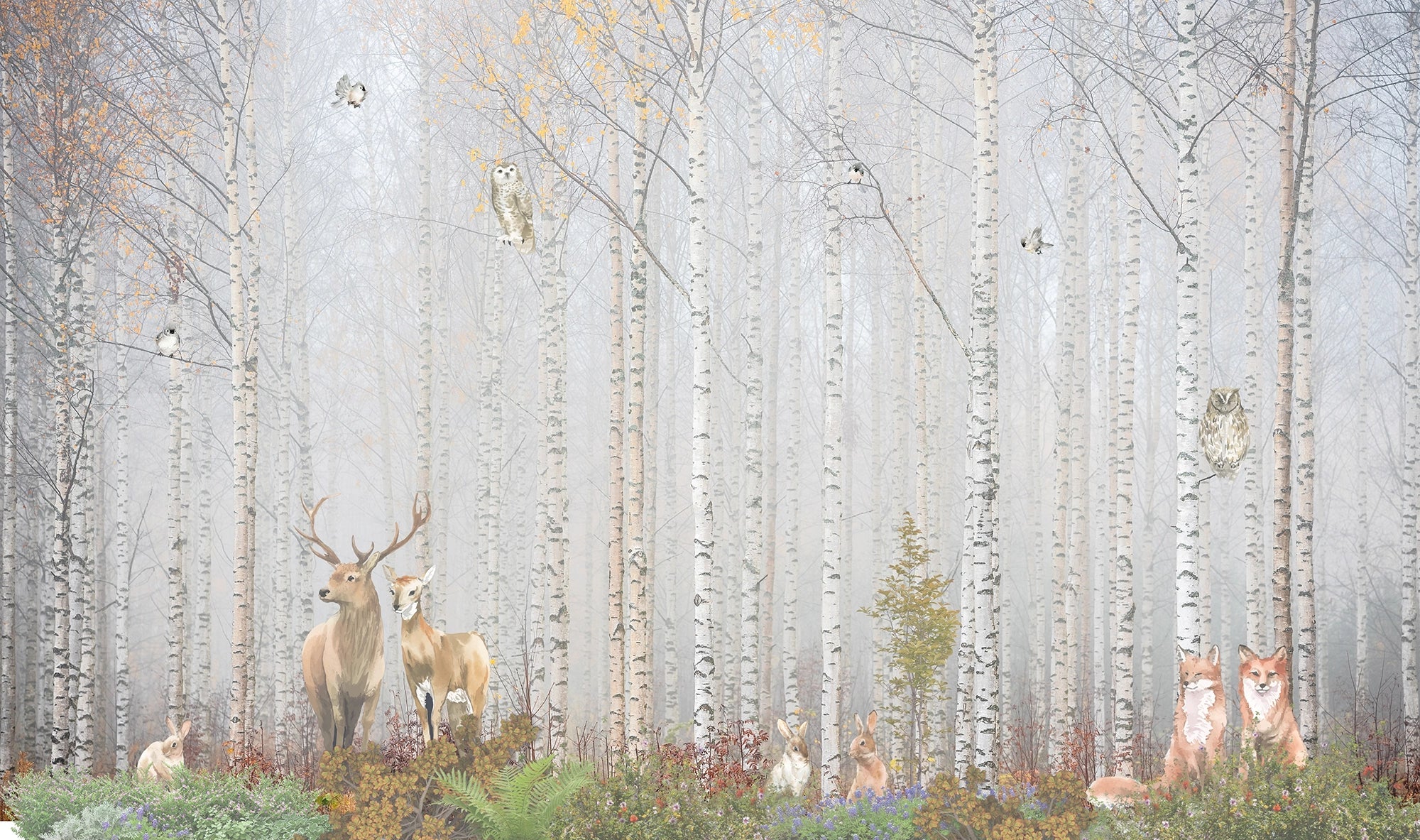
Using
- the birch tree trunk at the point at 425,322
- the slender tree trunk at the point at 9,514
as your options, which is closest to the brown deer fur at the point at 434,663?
the birch tree trunk at the point at 425,322

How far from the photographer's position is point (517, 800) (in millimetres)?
6242

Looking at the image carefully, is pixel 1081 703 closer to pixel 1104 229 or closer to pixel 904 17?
pixel 1104 229

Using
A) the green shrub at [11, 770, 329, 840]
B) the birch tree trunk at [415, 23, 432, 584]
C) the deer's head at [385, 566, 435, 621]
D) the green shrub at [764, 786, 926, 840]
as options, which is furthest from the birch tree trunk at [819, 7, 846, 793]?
the birch tree trunk at [415, 23, 432, 584]

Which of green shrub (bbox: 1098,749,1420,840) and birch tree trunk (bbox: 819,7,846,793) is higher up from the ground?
birch tree trunk (bbox: 819,7,846,793)

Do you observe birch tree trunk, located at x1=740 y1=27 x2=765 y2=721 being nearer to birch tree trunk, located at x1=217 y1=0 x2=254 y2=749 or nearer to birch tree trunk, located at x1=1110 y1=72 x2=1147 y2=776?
birch tree trunk, located at x1=1110 y1=72 x2=1147 y2=776

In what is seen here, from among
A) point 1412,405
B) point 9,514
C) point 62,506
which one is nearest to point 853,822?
point 62,506

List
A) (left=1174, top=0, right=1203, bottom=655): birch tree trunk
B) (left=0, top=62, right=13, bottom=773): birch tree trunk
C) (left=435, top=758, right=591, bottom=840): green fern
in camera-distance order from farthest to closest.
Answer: (left=0, top=62, right=13, bottom=773): birch tree trunk → (left=1174, top=0, right=1203, bottom=655): birch tree trunk → (left=435, top=758, right=591, bottom=840): green fern

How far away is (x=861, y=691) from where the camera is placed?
18688 millimetres

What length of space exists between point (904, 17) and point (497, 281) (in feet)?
19.2

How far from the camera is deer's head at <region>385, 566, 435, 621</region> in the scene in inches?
289

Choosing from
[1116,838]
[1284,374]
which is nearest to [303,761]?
[1116,838]

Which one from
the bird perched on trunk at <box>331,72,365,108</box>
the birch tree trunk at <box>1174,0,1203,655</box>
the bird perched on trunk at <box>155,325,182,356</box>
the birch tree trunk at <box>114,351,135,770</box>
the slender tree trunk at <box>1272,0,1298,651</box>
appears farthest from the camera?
the birch tree trunk at <box>114,351,135,770</box>

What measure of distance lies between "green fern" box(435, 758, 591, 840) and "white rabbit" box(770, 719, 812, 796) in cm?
191

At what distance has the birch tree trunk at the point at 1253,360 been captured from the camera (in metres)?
9.39
